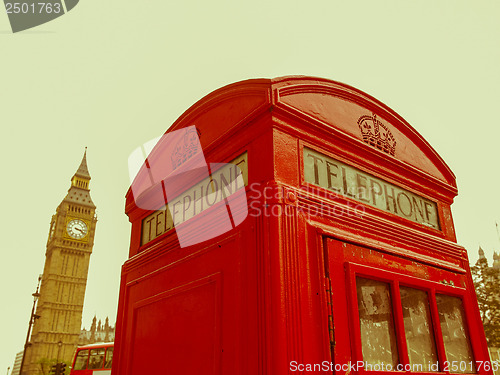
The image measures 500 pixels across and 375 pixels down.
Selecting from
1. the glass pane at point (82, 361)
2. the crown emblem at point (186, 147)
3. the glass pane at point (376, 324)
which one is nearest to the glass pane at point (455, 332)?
the glass pane at point (376, 324)

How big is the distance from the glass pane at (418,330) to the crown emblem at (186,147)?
1912 mm

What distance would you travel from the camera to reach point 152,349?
2.99m

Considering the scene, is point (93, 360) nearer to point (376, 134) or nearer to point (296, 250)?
point (376, 134)

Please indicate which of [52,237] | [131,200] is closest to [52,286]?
[52,237]

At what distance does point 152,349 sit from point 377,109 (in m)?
2.70

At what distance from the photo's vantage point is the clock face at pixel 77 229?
8062cm

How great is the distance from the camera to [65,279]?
253 feet

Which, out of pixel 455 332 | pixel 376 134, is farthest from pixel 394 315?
pixel 376 134

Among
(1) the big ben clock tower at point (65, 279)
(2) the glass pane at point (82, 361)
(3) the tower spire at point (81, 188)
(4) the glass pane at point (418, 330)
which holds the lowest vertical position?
(4) the glass pane at point (418, 330)

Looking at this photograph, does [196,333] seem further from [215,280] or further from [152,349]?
[152,349]

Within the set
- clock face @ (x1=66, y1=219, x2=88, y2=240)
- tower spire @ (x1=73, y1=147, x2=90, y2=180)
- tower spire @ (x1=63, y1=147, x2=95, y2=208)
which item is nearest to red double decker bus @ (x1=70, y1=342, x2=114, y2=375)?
clock face @ (x1=66, y1=219, x2=88, y2=240)

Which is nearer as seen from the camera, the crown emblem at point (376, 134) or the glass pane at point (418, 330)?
the glass pane at point (418, 330)

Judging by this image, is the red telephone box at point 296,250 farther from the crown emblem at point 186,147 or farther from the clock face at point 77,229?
the clock face at point 77,229

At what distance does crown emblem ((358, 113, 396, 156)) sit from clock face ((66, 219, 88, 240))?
85.6 meters
